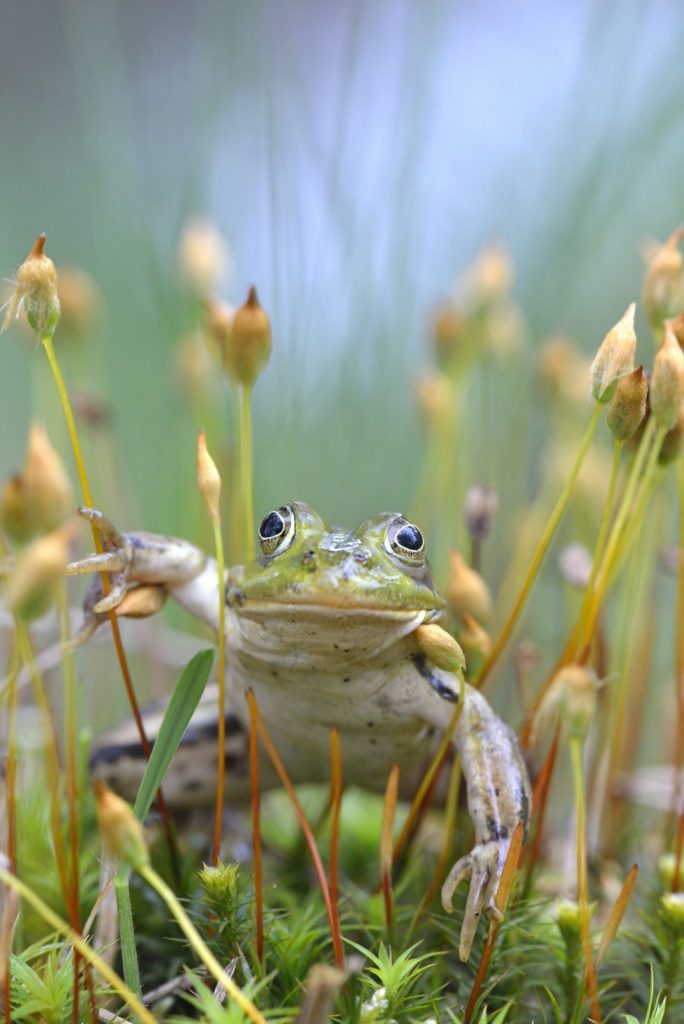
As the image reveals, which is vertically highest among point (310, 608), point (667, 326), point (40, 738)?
point (667, 326)

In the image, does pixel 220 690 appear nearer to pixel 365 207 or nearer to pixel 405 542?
pixel 405 542

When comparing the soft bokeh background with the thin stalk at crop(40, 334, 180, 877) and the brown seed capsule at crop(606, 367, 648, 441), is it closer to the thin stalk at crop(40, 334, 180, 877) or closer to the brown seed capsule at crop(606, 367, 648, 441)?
the thin stalk at crop(40, 334, 180, 877)

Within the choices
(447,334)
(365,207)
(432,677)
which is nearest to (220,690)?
(432,677)

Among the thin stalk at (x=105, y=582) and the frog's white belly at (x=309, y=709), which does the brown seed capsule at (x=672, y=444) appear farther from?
the thin stalk at (x=105, y=582)

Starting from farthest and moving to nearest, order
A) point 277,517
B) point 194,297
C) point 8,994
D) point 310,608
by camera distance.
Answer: point 194,297 < point 277,517 < point 310,608 < point 8,994

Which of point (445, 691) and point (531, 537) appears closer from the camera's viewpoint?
point (445, 691)

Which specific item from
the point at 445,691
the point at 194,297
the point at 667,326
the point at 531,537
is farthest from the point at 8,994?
the point at 194,297

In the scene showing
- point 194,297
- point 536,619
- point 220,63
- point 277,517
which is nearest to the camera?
point 277,517

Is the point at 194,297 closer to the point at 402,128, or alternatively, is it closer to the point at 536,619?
the point at 402,128
